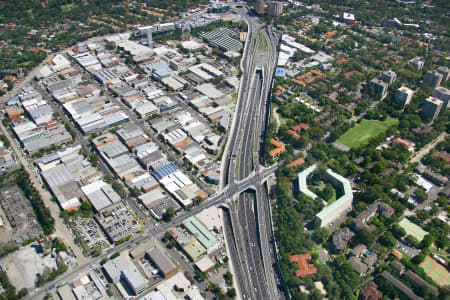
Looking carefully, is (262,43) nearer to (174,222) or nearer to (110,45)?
(110,45)

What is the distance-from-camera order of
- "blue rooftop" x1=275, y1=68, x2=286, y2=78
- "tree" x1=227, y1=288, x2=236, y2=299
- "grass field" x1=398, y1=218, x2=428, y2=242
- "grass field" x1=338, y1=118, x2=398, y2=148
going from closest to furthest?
1. "tree" x1=227, y1=288, x2=236, y2=299
2. "grass field" x1=398, y1=218, x2=428, y2=242
3. "grass field" x1=338, y1=118, x2=398, y2=148
4. "blue rooftop" x1=275, y1=68, x2=286, y2=78

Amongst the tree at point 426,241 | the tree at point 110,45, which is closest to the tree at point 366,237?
the tree at point 426,241

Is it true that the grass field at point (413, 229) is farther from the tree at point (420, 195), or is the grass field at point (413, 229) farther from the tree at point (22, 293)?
the tree at point (22, 293)

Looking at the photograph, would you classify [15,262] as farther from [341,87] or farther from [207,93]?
[341,87]

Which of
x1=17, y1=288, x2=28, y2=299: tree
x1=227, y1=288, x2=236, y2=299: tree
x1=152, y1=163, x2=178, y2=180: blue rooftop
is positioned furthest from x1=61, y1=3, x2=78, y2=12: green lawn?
x1=227, y1=288, x2=236, y2=299: tree

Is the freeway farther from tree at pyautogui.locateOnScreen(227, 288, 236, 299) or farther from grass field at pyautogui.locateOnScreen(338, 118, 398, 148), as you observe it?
grass field at pyautogui.locateOnScreen(338, 118, 398, 148)

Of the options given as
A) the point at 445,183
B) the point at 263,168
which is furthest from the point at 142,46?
the point at 445,183
